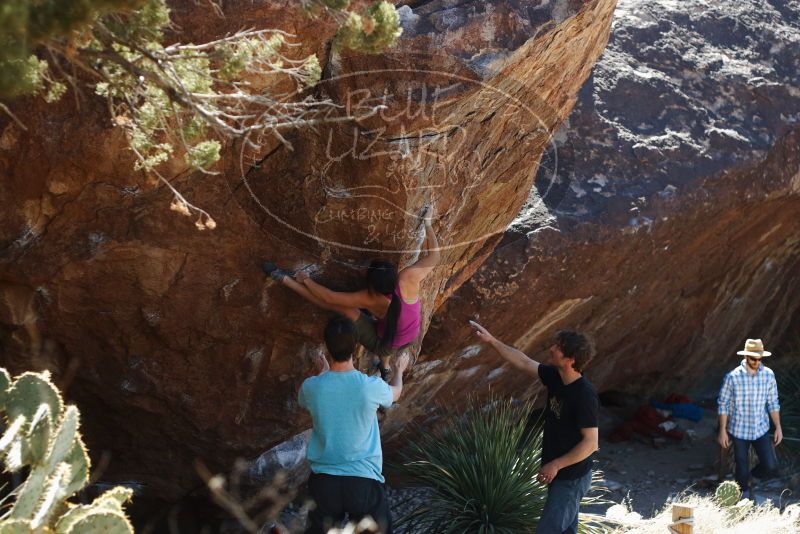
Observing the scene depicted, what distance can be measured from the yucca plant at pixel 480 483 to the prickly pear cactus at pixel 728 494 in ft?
3.85

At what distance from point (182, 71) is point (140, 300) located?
2147 millimetres

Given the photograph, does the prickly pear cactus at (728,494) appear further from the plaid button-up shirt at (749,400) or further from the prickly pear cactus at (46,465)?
the prickly pear cactus at (46,465)

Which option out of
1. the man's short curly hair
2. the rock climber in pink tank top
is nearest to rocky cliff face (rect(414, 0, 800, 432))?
the rock climber in pink tank top

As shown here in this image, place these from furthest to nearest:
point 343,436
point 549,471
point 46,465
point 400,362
Answer: point 400,362 → point 549,471 → point 343,436 → point 46,465

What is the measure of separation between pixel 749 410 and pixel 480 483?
9.74 ft

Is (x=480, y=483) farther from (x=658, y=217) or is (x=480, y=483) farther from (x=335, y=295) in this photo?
(x=658, y=217)

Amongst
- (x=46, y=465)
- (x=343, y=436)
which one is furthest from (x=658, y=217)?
(x=46, y=465)

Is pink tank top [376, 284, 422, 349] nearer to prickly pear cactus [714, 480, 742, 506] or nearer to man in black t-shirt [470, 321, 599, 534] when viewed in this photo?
man in black t-shirt [470, 321, 599, 534]

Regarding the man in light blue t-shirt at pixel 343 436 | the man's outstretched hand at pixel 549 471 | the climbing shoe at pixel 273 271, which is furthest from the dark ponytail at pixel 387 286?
the man's outstretched hand at pixel 549 471

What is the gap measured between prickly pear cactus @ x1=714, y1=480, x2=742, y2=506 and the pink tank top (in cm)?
377

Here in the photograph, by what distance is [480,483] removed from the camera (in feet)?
25.3

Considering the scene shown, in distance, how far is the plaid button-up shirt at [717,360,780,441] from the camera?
360 inches

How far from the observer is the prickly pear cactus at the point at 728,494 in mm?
8531

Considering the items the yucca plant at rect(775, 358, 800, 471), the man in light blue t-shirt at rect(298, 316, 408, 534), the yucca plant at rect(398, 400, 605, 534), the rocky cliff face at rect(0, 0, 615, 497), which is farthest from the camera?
the yucca plant at rect(775, 358, 800, 471)
